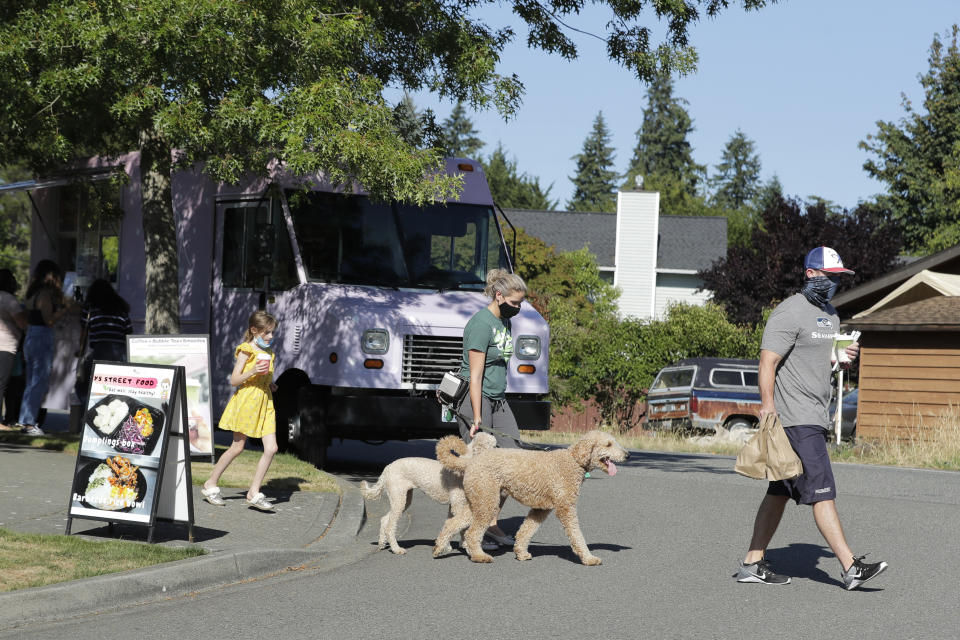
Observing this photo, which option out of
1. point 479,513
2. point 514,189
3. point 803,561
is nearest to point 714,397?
point 803,561

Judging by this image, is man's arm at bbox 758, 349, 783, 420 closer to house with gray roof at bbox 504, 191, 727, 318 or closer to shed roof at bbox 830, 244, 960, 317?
shed roof at bbox 830, 244, 960, 317

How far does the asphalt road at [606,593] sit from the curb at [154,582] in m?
0.10

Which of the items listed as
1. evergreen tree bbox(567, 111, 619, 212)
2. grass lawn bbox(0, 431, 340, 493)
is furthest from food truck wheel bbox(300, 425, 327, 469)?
evergreen tree bbox(567, 111, 619, 212)

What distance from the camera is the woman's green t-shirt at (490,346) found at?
845 centimetres

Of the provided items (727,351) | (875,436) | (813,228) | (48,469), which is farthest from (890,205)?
(48,469)

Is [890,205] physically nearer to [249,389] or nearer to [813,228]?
[813,228]

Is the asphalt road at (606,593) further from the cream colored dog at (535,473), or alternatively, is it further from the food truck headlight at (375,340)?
the food truck headlight at (375,340)

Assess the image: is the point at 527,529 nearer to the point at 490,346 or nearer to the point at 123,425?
the point at 490,346

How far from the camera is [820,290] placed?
728 cm

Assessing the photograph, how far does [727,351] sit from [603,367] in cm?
326

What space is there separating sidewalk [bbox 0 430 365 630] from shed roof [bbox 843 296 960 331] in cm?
1681

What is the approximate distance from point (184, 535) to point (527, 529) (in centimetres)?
227

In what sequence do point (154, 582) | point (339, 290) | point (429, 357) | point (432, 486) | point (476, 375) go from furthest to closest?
point (339, 290), point (429, 357), point (476, 375), point (432, 486), point (154, 582)

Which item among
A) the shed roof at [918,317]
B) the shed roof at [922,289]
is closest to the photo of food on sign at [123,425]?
the shed roof at [918,317]
